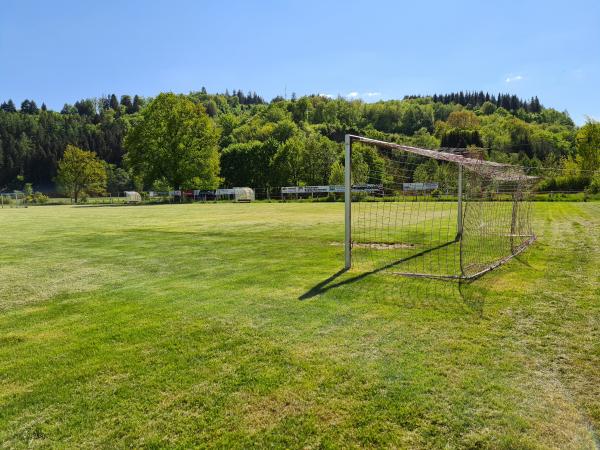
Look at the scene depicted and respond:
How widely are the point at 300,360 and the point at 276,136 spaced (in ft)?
305

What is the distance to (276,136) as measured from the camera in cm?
9419

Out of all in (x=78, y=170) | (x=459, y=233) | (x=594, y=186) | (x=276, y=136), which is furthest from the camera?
(x=276, y=136)

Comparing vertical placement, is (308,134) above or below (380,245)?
above

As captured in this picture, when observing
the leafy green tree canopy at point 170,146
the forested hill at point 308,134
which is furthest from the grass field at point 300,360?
the forested hill at point 308,134

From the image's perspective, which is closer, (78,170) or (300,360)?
(300,360)

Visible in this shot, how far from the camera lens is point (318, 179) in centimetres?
6606

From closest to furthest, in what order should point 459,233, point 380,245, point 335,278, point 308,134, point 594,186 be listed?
1. point 335,278
2. point 380,245
3. point 459,233
4. point 594,186
5. point 308,134

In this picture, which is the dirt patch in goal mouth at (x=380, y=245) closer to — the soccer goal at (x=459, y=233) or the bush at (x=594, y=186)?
the soccer goal at (x=459, y=233)

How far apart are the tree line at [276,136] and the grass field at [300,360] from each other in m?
42.2

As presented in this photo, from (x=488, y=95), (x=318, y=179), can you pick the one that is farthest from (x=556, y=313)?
(x=488, y=95)

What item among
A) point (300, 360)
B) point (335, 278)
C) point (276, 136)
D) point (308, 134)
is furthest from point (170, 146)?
point (308, 134)

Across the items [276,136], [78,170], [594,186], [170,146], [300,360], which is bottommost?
[300,360]

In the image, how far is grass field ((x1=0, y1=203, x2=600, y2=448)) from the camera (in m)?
2.88

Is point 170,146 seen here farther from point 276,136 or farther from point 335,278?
point 335,278
